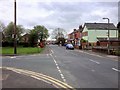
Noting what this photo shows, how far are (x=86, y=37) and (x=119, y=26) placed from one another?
12.8 m

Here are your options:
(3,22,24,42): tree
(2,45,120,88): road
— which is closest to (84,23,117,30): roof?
(3,22,24,42): tree

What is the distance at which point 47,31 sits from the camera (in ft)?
577

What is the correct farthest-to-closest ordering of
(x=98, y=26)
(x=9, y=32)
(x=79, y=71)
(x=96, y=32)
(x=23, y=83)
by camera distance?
(x=9, y=32)
(x=98, y=26)
(x=96, y=32)
(x=79, y=71)
(x=23, y=83)

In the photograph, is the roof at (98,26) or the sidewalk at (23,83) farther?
the roof at (98,26)

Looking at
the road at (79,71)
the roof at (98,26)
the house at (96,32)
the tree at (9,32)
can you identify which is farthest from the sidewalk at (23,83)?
the tree at (9,32)

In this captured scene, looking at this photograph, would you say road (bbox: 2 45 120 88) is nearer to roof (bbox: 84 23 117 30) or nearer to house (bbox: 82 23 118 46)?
house (bbox: 82 23 118 46)

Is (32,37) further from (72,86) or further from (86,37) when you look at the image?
(72,86)

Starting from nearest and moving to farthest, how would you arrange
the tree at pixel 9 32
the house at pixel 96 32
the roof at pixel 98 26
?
the house at pixel 96 32
the roof at pixel 98 26
the tree at pixel 9 32

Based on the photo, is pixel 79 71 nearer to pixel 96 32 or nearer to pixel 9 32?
pixel 96 32

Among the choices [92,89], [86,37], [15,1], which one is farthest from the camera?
[86,37]

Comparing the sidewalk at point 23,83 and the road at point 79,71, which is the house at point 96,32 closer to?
the road at point 79,71

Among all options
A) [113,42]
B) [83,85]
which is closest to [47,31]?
[113,42]

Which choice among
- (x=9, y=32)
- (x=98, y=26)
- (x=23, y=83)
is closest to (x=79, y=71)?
(x=23, y=83)

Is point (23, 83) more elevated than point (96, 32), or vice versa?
point (96, 32)
